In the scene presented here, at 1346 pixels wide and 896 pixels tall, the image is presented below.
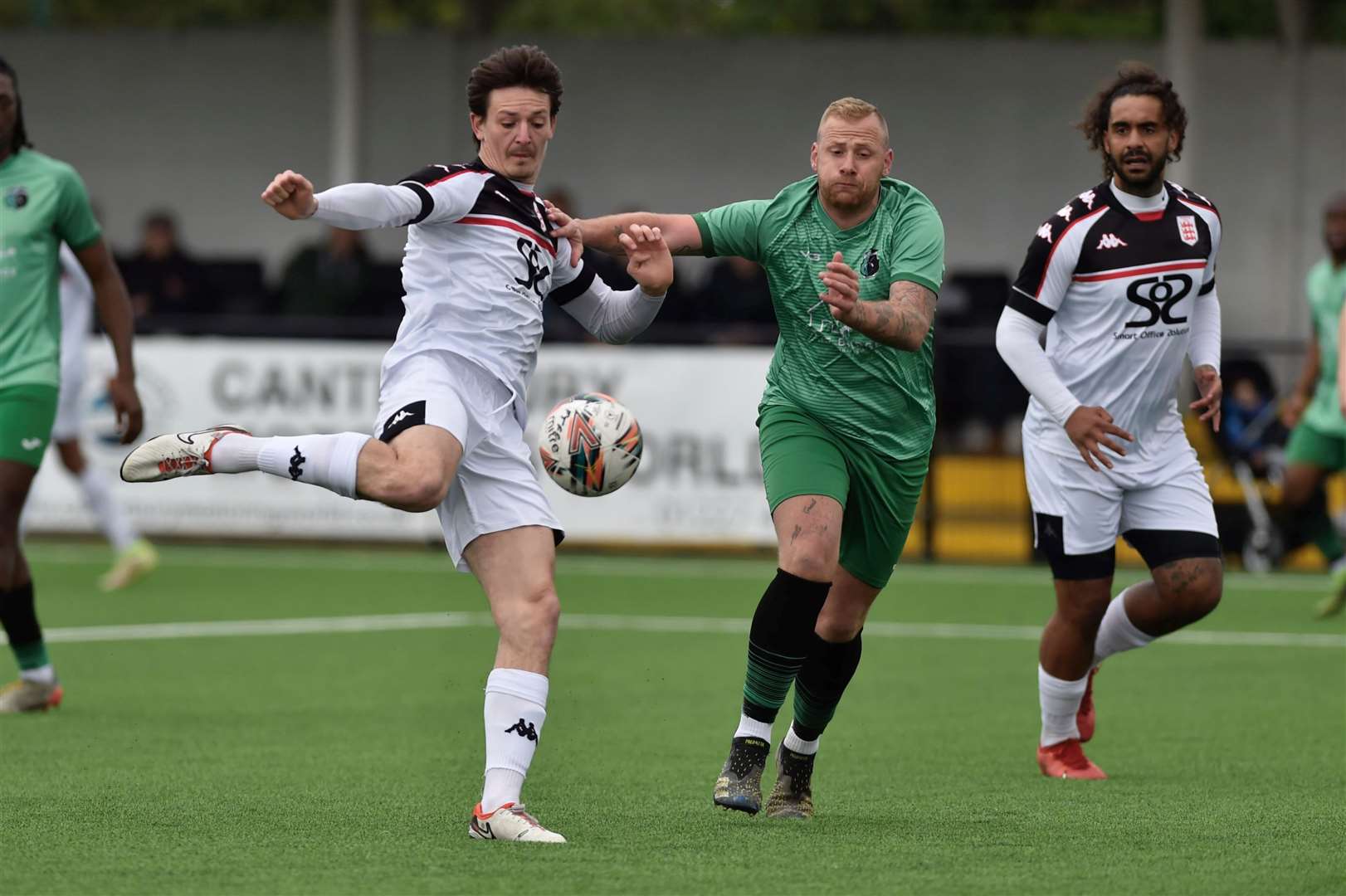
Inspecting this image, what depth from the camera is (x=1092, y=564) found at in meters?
7.54

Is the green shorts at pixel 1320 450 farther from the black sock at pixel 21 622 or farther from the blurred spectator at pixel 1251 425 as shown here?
the black sock at pixel 21 622

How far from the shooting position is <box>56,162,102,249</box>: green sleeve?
8.57 meters

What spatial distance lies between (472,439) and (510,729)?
34.3 inches

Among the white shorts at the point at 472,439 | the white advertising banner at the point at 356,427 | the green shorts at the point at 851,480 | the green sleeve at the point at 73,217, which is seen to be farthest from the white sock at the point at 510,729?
the white advertising banner at the point at 356,427

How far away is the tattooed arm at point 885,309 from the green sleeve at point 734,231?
1.19 feet

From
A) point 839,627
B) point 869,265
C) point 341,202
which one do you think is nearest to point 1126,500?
point 839,627

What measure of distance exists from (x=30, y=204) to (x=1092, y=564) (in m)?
4.57

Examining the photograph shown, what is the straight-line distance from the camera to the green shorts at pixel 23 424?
328 inches

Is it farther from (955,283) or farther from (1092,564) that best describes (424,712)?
(955,283)

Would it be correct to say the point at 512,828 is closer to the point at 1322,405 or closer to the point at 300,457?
the point at 300,457

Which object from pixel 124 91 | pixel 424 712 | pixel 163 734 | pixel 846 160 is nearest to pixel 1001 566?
pixel 424 712

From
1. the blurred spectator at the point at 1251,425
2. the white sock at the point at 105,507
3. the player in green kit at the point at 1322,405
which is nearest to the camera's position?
the player in green kit at the point at 1322,405

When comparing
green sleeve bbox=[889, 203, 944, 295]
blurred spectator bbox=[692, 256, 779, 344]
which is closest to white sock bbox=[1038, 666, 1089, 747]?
green sleeve bbox=[889, 203, 944, 295]

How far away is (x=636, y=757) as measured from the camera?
25.9ft
